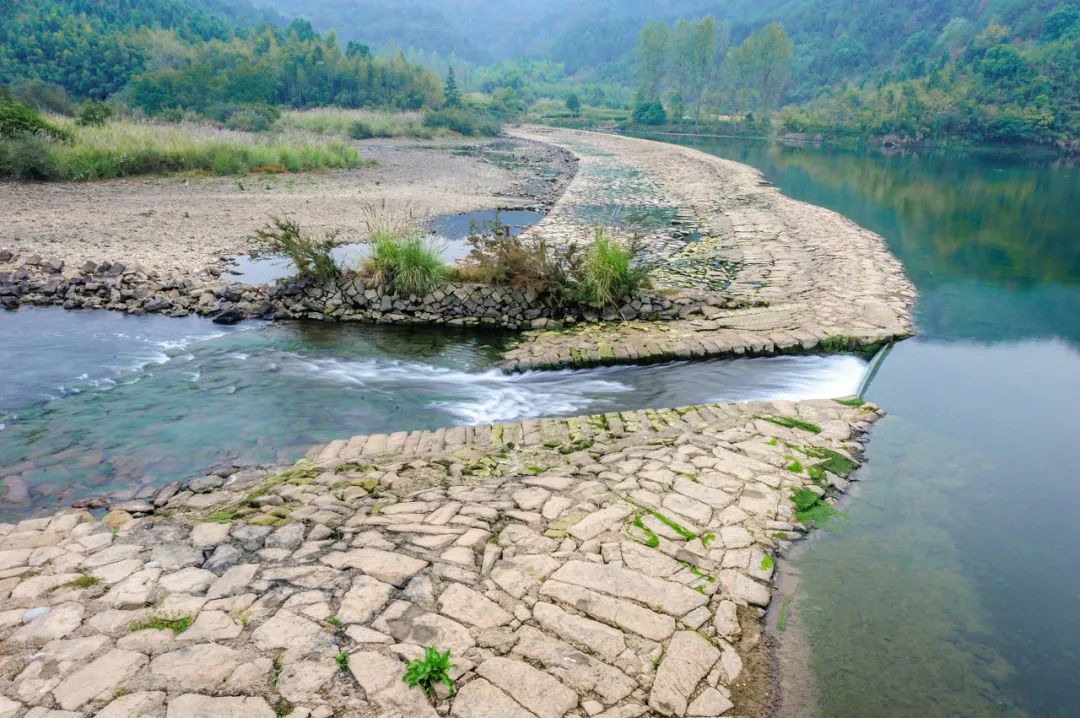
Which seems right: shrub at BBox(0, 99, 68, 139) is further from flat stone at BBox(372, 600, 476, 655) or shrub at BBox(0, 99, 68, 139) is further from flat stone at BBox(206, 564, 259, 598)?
flat stone at BBox(372, 600, 476, 655)

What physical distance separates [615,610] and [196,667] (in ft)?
7.01

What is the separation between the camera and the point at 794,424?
21.7 ft

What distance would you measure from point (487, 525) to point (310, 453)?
2427mm

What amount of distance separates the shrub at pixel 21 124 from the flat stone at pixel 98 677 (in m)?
21.4

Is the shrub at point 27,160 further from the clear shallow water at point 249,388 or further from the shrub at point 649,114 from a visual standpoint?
→ the shrub at point 649,114

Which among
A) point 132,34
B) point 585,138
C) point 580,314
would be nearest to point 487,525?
point 580,314

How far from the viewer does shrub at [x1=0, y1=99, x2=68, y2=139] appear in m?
19.2

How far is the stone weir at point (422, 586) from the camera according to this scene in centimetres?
311

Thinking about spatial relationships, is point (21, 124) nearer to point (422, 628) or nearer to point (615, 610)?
point (422, 628)

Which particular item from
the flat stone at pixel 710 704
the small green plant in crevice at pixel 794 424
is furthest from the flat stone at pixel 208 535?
the small green plant in crevice at pixel 794 424

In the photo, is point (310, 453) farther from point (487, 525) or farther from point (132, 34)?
point (132, 34)

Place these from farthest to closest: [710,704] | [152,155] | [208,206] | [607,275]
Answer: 1. [152,155]
2. [208,206]
3. [607,275]
4. [710,704]

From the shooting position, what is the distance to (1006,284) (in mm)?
14047

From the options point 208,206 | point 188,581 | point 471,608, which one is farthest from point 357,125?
point 471,608
